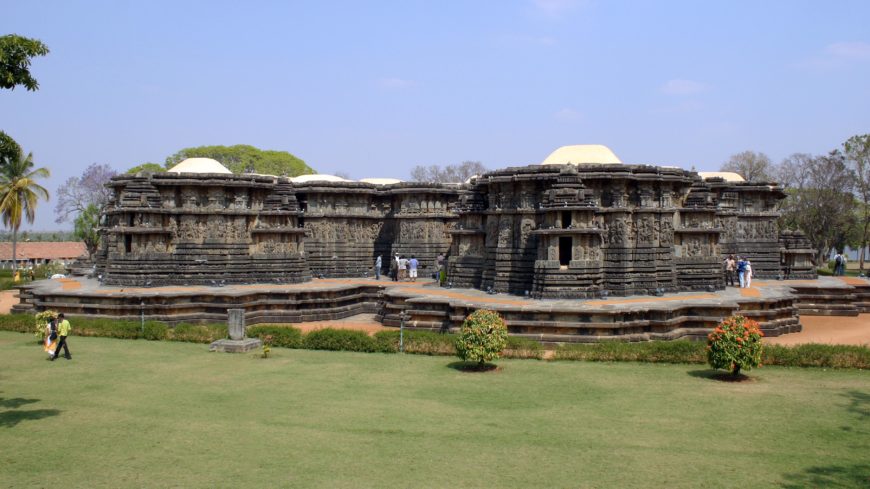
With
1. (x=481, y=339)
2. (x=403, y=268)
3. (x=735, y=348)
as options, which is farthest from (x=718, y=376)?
(x=403, y=268)

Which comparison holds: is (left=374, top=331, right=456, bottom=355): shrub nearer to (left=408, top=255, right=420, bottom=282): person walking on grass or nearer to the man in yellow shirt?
the man in yellow shirt

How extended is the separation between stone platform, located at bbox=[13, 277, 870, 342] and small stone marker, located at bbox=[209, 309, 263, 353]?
16.5 feet

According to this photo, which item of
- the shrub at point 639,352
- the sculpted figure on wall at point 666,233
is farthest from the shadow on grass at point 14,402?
the sculpted figure on wall at point 666,233

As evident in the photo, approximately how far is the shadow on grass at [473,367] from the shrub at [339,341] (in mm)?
2609

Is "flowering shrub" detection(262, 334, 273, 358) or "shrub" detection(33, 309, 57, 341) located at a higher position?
"shrub" detection(33, 309, 57, 341)

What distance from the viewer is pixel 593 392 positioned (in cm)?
1217

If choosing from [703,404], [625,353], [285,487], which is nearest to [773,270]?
[625,353]

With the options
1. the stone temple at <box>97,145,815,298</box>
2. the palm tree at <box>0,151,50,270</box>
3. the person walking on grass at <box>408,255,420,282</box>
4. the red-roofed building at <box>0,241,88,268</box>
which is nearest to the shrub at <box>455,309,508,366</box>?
the stone temple at <box>97,145,815,298</box>

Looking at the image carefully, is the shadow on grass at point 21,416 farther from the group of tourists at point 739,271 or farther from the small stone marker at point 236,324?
the group of tourists at point 739,271

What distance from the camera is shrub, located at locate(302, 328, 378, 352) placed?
1666 centimetres

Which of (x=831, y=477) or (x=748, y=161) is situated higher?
(x=748, y=161)

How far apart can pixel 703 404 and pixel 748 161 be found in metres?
52.2

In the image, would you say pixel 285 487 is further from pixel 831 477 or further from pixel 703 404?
pixel 703 404

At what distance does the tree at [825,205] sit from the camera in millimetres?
48000
